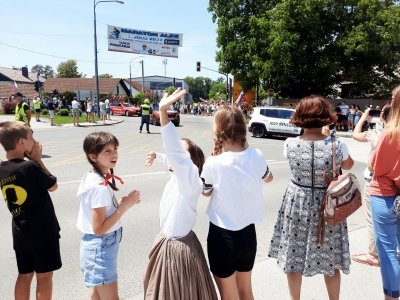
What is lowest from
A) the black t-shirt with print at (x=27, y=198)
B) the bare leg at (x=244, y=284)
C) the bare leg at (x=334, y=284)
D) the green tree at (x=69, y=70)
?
the bare leg at (x=334, y=284)

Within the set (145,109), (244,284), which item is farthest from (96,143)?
(145,109)

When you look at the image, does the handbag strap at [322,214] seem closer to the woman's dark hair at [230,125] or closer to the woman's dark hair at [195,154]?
the woman's dark hair at [230,125]

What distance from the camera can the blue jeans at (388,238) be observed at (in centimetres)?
302

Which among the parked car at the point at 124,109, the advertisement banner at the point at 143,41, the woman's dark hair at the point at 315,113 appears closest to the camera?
the woman's dark hair at the point at 315,113

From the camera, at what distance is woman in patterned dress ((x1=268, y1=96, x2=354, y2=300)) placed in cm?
305

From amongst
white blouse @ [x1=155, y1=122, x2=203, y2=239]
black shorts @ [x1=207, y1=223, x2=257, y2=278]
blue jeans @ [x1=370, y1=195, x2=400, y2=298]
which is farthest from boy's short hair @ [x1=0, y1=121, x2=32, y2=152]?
blue jeans @ [x1=370, y1=195, x2=400, y2=298]

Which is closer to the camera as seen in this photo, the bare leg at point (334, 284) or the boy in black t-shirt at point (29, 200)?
the boy in black t-shirt at point (29, 200)

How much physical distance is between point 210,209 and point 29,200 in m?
1.31

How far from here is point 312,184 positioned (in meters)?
3.10

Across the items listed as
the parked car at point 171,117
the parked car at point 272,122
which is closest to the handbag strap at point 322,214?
the parked car at point 272,122

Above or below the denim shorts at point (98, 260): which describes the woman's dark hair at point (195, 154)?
above

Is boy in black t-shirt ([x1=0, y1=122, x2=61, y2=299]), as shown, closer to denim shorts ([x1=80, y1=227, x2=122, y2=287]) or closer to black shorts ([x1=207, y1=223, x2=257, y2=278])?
denim shorts ([x1=80, y1=227, x2=122, y2=287])

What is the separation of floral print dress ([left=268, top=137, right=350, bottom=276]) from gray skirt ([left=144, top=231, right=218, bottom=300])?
3.07 feet

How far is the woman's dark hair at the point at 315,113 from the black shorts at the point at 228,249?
3.16 ft
